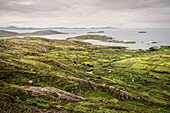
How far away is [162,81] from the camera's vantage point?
10988 cm

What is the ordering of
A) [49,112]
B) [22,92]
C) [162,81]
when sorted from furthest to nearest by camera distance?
[162,81] → [22,92] → [49,112]

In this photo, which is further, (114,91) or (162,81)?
(162,81)

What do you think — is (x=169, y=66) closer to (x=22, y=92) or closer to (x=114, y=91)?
(x=114, y=91)

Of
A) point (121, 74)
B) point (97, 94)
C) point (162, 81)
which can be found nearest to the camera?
point (97, 94)

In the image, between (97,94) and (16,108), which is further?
(97,94)

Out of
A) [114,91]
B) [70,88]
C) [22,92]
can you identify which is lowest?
[114,91]

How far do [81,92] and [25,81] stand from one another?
27015 mm

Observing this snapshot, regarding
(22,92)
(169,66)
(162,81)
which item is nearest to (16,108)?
(22,92)

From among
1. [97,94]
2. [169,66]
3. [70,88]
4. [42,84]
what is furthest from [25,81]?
[169,66]

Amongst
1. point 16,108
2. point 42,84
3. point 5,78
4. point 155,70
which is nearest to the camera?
point 16,108

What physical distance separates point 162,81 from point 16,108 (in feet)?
410

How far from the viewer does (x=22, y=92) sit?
120ft

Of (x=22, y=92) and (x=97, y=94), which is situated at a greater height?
(x=22, y=92)

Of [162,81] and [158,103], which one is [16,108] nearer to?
[158,103]
